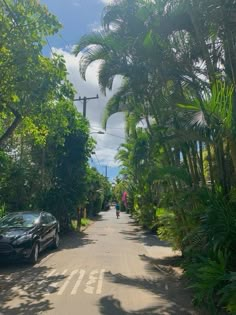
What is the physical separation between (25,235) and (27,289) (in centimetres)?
359

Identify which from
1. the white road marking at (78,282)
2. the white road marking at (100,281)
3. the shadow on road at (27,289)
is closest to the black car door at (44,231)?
the shadow on road at (27,289)

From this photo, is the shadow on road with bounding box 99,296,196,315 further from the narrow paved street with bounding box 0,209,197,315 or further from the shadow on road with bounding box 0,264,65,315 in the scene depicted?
the shadow on road with bounding box 0,264,65,315

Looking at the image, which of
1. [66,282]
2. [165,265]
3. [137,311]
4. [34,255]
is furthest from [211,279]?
[34,255]

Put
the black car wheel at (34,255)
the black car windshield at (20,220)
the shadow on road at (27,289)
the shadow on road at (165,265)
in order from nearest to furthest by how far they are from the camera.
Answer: the shadow on road at (27,289)
the shadow on road at (165,265)
the black car wheel at (34,255)
the black car windshield at (20,220)

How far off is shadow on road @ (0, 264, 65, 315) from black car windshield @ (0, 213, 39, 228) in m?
1.46

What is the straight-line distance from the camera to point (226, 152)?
30.5ft

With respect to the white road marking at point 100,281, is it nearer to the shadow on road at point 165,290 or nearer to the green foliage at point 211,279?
the shadow on road at point 165,290

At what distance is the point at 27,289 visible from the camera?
357 inches

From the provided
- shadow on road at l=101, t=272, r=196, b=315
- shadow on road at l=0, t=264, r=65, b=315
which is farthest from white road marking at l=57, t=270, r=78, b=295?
shadow on road at l=101, t=272, r=196, b=315

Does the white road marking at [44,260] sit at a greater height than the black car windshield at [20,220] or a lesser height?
lesser

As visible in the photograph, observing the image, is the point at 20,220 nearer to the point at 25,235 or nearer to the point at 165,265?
the point at 25,235

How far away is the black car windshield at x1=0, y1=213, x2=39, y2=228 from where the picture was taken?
13312mm

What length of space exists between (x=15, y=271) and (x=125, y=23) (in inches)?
297

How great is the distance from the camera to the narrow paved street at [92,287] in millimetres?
7430
